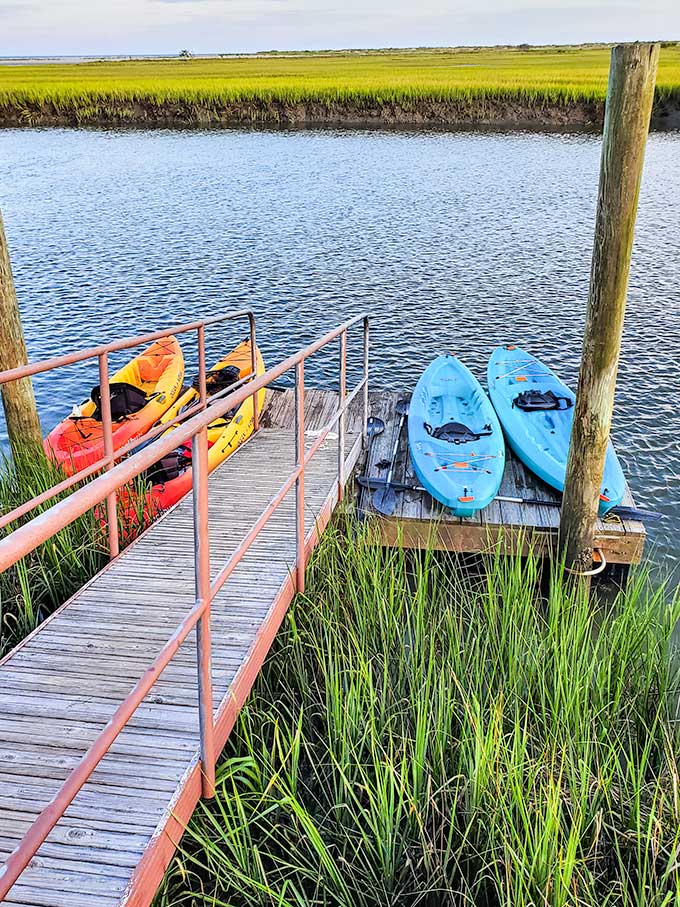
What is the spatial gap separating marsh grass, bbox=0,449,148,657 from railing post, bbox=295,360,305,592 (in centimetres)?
117

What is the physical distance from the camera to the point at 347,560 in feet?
15.6

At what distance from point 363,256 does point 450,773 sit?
15.3m

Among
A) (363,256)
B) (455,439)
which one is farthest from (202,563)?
(363,256)

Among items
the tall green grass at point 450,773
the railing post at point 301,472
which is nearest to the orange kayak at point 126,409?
the railing post at point 301,472

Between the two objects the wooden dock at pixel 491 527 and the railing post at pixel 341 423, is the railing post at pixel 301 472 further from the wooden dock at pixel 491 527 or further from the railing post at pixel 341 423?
the wooden dock at pixel 491 527

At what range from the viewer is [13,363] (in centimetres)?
547

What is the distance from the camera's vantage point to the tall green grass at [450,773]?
9.12 feet

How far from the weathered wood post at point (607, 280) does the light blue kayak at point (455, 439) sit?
0.78m

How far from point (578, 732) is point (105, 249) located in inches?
669

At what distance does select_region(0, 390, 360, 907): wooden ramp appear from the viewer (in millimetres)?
2371

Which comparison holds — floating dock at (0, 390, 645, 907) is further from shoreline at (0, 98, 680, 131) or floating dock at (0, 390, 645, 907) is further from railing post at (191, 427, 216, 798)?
shoreline at (0, 98, 680, 131)

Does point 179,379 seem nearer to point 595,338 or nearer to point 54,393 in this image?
point 54,393

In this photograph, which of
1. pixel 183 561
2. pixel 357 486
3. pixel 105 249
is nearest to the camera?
pixel 183 561

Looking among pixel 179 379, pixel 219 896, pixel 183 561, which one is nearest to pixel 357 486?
pixel 183 561
